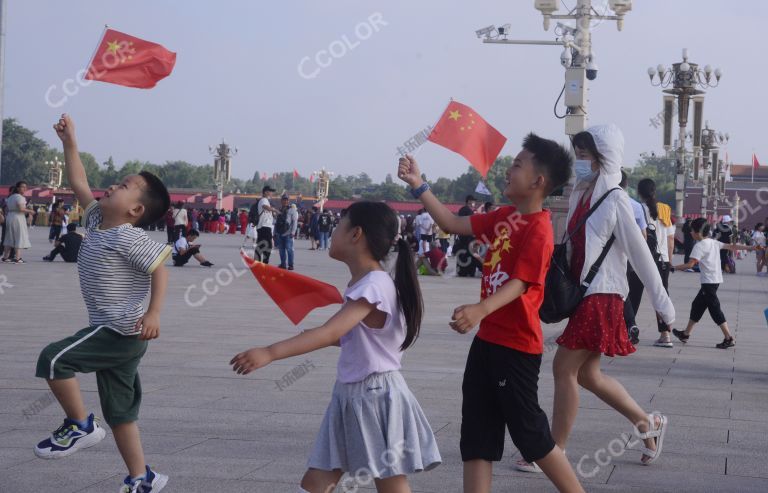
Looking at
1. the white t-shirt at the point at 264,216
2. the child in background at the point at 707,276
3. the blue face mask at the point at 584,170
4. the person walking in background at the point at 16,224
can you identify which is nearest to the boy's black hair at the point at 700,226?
the child in background at the point at 707,276

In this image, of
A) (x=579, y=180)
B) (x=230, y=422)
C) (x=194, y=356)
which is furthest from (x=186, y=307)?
(x=579, y=180)

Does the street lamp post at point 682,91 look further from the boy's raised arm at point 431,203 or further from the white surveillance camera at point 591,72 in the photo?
the boy's raised arm at point 431,203

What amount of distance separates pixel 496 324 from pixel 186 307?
8.94 meters

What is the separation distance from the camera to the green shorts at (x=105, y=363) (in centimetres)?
395

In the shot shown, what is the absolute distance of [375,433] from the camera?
10.8 ft

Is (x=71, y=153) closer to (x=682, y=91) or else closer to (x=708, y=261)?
(x=708, y=261)

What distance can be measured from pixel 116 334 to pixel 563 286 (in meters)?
1.90

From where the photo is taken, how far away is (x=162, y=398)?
6.27m

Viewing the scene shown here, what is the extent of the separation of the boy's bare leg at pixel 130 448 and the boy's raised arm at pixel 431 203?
1.35 metres

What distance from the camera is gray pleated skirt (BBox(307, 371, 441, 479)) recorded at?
10.8 feet

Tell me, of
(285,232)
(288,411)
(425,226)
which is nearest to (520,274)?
(288,411)

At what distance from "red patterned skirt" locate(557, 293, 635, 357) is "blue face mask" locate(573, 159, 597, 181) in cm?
58

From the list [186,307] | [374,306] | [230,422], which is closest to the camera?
[374,306]

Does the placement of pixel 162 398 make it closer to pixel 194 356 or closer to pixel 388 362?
pixel 194 356
